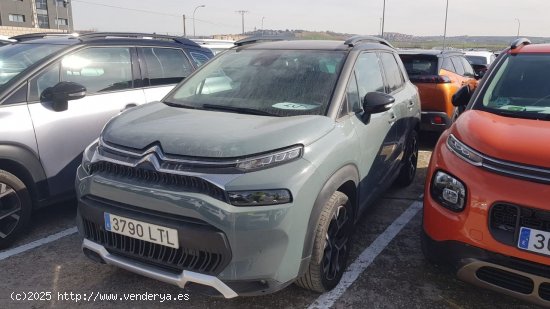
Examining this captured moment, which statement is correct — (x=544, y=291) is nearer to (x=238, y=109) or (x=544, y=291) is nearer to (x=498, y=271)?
(x=498, y=271)

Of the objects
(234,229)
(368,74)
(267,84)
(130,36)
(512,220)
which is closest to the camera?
(234,229)

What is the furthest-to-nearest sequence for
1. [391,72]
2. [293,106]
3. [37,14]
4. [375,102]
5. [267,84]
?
1. [37,14]
2. [391,72]
3. [267,84]
4. [375,102]
5. [293,106]

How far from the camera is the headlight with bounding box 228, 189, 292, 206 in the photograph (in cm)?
230

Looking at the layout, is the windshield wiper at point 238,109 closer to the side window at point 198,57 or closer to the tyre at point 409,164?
the tyre at point 409,164

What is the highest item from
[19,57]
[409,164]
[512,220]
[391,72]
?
[19,57]

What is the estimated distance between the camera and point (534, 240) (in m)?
2.34

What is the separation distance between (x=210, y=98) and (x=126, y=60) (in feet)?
5.54

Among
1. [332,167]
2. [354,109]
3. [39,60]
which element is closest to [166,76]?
[39,60]

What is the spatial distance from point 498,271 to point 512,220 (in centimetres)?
30

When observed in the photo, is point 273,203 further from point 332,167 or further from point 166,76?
point 166,76

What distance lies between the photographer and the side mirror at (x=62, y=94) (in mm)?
3682

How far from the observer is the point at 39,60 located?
3.88 metres

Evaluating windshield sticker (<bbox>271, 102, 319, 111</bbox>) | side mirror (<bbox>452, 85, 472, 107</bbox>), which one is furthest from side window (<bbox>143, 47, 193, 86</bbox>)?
side mirror (<bbox>452, 85, 472, 107</bbox>)

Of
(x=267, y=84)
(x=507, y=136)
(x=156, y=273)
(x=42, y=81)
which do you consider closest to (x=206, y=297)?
(x=156, y=273)
